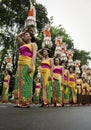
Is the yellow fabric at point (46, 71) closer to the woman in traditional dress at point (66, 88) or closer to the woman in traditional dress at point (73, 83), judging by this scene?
the woman in traditional dress at point (66, 88)

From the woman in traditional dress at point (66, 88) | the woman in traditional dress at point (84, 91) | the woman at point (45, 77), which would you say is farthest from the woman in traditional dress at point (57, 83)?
the woman in traditional dress at point (84, 91)

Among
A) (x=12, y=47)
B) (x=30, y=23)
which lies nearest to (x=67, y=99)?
(x=30, y=23)

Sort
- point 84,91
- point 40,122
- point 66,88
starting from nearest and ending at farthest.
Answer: point 40,122, point 66,88, point 84,91

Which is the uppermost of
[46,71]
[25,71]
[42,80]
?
[46,71]

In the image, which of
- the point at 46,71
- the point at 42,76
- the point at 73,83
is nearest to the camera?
the point at 46,71

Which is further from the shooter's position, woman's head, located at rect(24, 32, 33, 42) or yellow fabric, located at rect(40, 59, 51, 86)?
yellow fabric, located at rect(40, 59, 51, 86)

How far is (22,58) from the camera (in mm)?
8852

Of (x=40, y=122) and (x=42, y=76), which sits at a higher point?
(x=42, y=76)

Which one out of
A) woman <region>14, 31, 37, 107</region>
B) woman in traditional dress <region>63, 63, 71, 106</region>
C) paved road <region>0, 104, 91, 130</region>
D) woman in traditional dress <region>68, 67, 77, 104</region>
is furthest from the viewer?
woman in traditional dress <region>68, 67, 77, 104</region>

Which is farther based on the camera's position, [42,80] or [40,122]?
[42,80]

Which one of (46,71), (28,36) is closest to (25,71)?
(28,36)

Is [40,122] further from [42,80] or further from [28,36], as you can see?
[42,80]

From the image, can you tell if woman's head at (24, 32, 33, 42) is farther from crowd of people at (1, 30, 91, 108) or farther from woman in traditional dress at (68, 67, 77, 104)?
woman in traditional dress at (68, 67, 77, 104)

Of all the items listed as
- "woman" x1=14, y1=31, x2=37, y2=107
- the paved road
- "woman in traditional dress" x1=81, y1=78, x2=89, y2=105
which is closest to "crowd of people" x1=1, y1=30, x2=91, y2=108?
"woman" x1=14, y1=31, x2=37, y2=107
